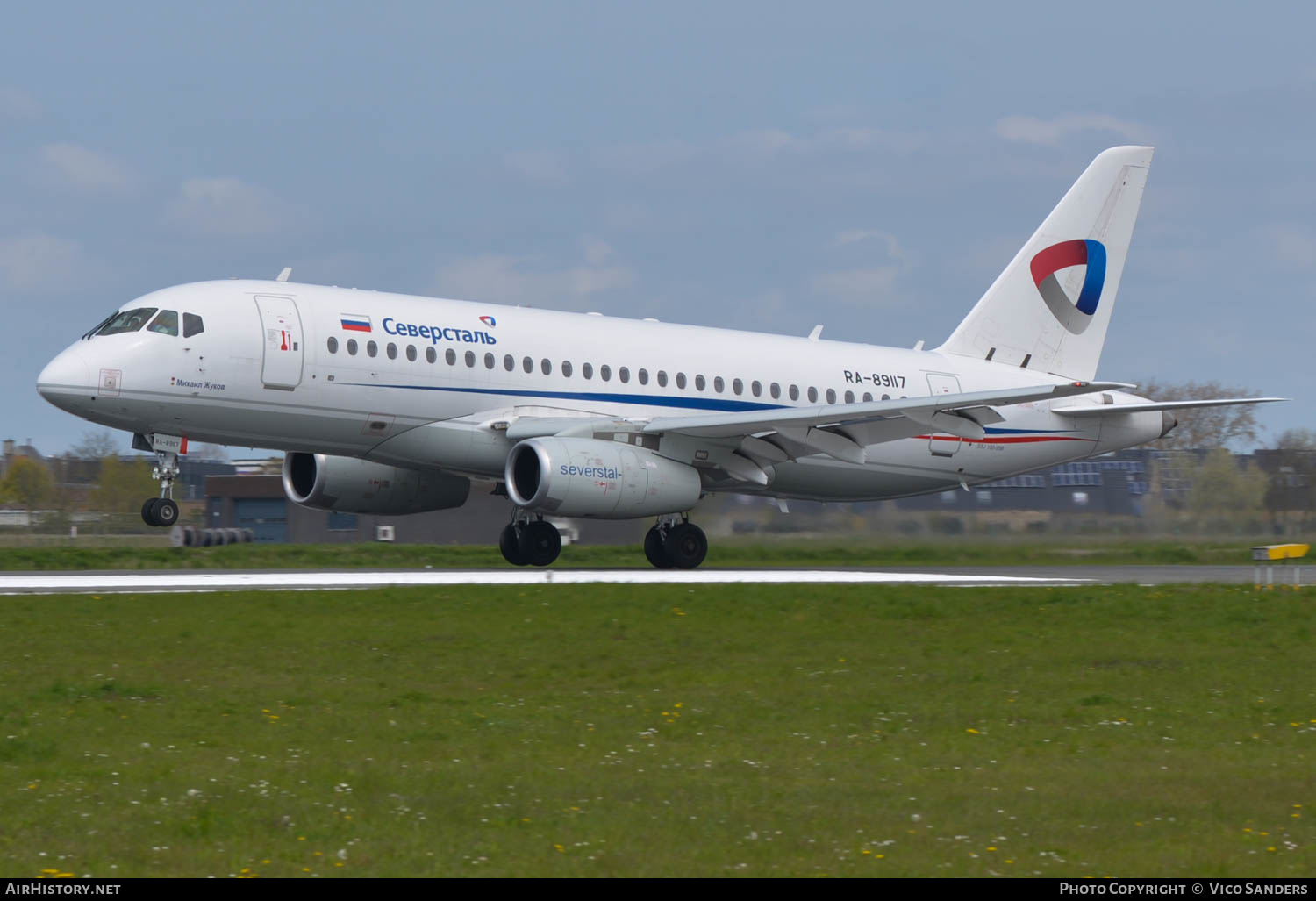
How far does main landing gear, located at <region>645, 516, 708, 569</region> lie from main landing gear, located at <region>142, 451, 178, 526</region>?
8519 mm

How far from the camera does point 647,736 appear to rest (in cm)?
1108

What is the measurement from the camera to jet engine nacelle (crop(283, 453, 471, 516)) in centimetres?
2798

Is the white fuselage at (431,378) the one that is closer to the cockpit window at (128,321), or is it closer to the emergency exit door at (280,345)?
the emergency exit door at (280,345)

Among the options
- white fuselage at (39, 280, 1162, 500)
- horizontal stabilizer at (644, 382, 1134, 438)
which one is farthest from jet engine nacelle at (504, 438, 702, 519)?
Answer: white fuselage at (39, 280, 1162, 500)

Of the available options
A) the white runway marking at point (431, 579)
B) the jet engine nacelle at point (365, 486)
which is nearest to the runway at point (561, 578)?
the white runway marking at point (431, 579)

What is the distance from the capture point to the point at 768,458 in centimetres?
2720

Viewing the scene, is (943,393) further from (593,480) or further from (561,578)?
(561,578)

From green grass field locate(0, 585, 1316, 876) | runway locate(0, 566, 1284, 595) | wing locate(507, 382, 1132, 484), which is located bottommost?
green grass field locate(0, 585, 1316, 876)

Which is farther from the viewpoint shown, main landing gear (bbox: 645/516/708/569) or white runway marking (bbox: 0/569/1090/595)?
main landing gear (bbox: 645/516/708/569)

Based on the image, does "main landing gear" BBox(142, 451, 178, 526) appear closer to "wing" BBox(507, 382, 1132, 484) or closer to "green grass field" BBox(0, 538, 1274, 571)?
"wing" BBox(507, 382, 1132, 484)

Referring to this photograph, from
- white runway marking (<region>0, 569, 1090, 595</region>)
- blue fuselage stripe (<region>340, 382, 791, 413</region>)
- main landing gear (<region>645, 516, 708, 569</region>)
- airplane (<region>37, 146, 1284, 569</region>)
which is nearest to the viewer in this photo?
white runway marking (<region>0, 569, 1090, 595</region>)

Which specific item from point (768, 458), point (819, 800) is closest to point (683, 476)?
point (768, 458)

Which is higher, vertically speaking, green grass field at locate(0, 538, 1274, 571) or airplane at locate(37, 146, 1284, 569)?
airplane at locate(37, 146, 1284, 569)
